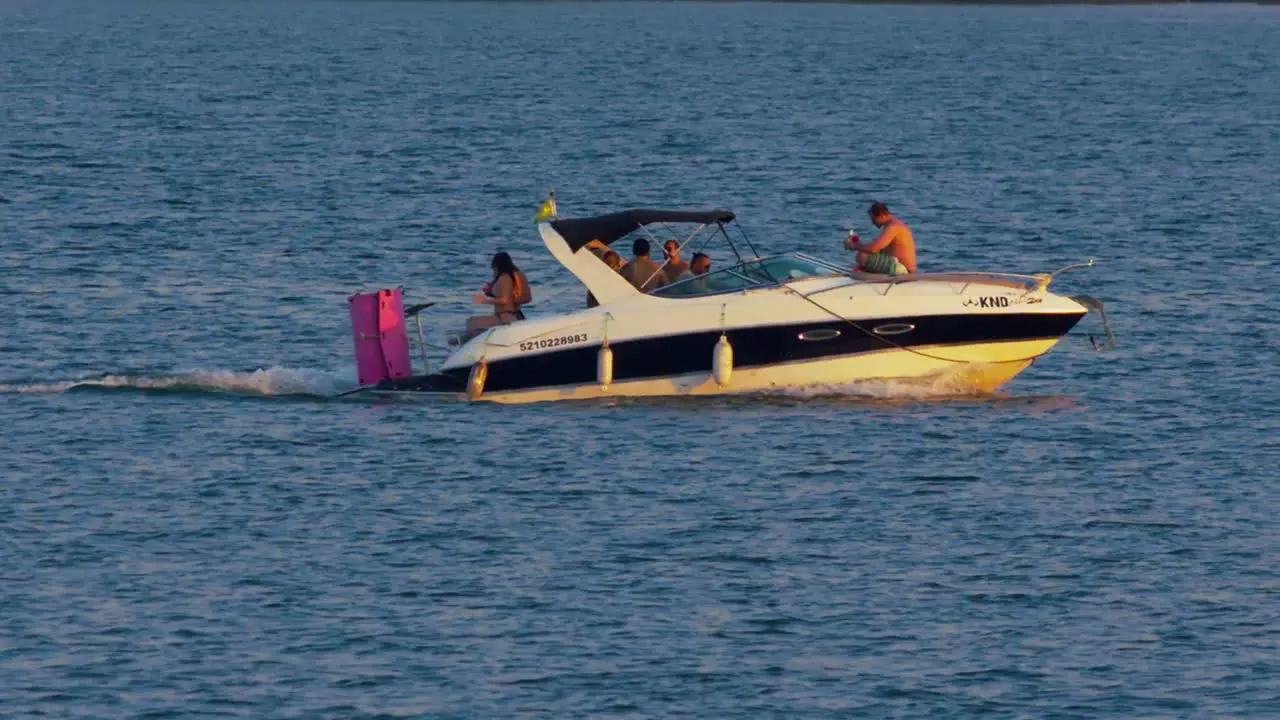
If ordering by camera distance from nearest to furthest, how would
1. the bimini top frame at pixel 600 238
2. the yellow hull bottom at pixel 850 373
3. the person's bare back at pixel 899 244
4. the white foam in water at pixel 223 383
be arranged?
the yellow hull bottom at pixel 850 373 < the bimini top frame at pixel 600 238 < the person's bare back at pixel 899 244 < the white foam in water at pixel 223 383

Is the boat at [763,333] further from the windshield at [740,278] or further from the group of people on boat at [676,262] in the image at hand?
the group of people on boat at [676,262]

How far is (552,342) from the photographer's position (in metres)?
29.2

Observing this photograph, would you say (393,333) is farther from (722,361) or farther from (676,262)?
(722,361)

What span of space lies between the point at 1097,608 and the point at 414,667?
20.6 feet

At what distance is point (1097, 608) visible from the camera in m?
21.8

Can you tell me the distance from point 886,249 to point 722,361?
2.64 meters

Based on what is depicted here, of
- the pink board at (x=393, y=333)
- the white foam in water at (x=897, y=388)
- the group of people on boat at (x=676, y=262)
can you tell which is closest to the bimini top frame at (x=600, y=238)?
the group of people on boat at (x=676, y=262)

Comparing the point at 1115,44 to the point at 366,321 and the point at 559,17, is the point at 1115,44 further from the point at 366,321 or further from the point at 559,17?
the point at 366,321

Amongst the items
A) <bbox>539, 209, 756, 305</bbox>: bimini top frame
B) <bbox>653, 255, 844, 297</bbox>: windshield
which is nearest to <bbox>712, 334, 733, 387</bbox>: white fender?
<bbox>653, 255, 844, 297</bbox>: windshield

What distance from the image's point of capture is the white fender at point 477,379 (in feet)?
97.1

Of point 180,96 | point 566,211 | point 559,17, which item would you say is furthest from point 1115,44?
point 566,211

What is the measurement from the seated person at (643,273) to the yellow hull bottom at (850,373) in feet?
3.74

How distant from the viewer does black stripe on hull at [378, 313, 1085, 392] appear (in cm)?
2880

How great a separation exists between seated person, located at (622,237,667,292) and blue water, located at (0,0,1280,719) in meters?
1.46
